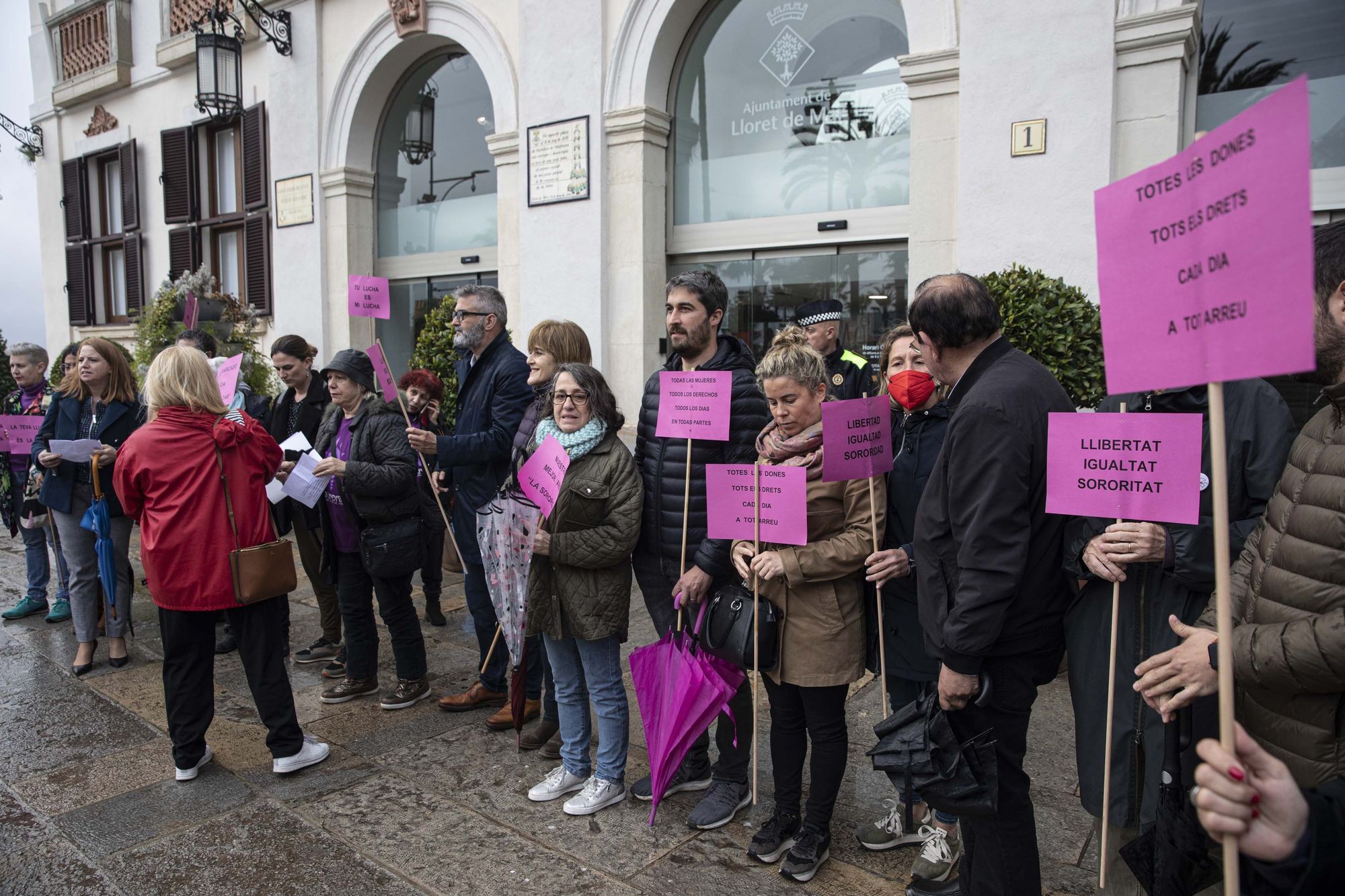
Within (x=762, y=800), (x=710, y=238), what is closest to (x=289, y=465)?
(x=762, y=800)

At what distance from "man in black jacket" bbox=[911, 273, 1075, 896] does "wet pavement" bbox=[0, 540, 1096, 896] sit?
698 mm

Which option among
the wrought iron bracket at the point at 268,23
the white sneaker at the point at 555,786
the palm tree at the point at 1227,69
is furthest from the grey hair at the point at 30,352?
the palm tree at the point at 1227,69

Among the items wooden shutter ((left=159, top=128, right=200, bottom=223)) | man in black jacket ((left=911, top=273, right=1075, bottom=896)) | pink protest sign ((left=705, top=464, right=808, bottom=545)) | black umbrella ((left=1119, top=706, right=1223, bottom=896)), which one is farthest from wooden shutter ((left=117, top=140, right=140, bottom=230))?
black umbrella ((left=1119, top=706, right=1223, bottom=896))

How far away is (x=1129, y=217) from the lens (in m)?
1.70

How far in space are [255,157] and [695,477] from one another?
11.4 m

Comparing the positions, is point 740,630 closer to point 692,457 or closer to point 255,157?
point 692,457

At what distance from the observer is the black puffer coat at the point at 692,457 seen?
354 centimetres

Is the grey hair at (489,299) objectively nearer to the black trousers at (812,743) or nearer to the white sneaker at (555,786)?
the white sneaker at (555,786)

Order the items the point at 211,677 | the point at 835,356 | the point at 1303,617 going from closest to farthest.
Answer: the point at 1303,617
the point at 211,677
the point at 835,356

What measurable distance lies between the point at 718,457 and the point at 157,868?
256 cm

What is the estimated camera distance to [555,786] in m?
3.66

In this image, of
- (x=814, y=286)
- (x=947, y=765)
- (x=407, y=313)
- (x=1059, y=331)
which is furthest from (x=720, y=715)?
(x=407, y=313)

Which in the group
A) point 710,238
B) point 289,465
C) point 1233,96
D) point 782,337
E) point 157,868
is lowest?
point 157,868

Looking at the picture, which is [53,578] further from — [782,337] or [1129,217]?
[1129,217]
